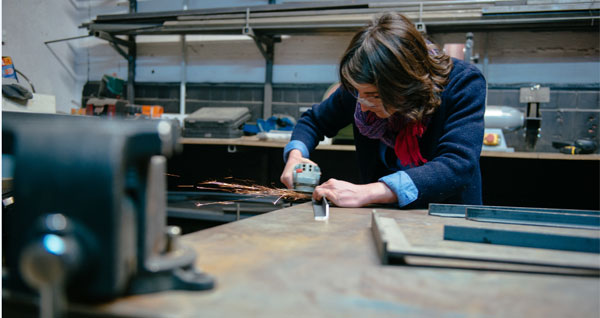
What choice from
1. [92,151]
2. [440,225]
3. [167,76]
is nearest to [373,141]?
[440,225]

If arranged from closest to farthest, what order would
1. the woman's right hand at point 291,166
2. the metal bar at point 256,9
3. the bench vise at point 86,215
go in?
the bench vise at point 86,215
the woman's right hand at point 291,166
the metal bar at point 256,9

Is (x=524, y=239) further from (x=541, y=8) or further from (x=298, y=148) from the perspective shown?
(x=541, y=8)

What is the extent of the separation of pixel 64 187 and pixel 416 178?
35.2 inches

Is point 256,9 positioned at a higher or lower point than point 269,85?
higher

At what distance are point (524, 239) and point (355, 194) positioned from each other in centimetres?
50

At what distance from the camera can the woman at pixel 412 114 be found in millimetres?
1122

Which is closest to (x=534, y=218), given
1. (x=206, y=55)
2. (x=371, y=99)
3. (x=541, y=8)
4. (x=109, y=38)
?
(x=371, y=99)

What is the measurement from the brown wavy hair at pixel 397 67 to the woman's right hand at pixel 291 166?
34 centimetres

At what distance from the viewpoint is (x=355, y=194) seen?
3.74 feet

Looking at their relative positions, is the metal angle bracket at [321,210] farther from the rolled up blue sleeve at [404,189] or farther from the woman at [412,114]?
the rolled up blue sleeve at [404,189]

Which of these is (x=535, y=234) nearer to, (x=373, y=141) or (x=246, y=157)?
(x=373, y=141)

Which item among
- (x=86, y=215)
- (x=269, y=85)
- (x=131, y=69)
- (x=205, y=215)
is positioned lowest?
(x=205, y=215)

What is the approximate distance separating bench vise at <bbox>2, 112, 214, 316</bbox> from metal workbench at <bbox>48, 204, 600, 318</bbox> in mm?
33

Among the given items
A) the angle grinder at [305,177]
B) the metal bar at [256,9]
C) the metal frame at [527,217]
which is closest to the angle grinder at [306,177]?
the angle grinder at [305,177]
